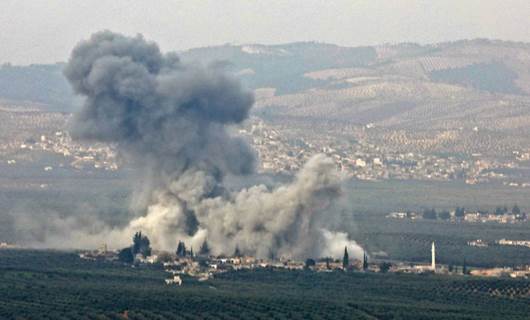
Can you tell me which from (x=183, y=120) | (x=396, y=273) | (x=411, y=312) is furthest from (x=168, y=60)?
(x=411, y=312)

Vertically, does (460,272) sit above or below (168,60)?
below

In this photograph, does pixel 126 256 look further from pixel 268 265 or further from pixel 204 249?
pixel 268 265

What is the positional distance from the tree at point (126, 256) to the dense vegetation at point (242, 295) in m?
2.49

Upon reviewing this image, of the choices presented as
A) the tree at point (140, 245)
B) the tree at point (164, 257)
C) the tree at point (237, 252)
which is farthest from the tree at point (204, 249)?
the tree at point (140, 245)

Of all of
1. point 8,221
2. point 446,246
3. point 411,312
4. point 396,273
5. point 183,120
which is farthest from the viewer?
point 8,221

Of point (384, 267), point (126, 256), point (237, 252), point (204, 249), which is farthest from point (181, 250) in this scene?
Answer: point (384, 267)

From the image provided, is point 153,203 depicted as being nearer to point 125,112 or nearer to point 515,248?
point 125,112

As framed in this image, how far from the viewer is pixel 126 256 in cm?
14738

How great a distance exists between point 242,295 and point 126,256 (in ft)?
83.9

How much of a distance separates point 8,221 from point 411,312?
78510 mm

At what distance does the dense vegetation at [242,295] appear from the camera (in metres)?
113

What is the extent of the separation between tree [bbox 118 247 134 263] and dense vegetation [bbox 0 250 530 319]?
97.9 inches

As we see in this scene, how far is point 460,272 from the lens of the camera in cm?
14712

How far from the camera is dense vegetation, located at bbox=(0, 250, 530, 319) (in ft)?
371
